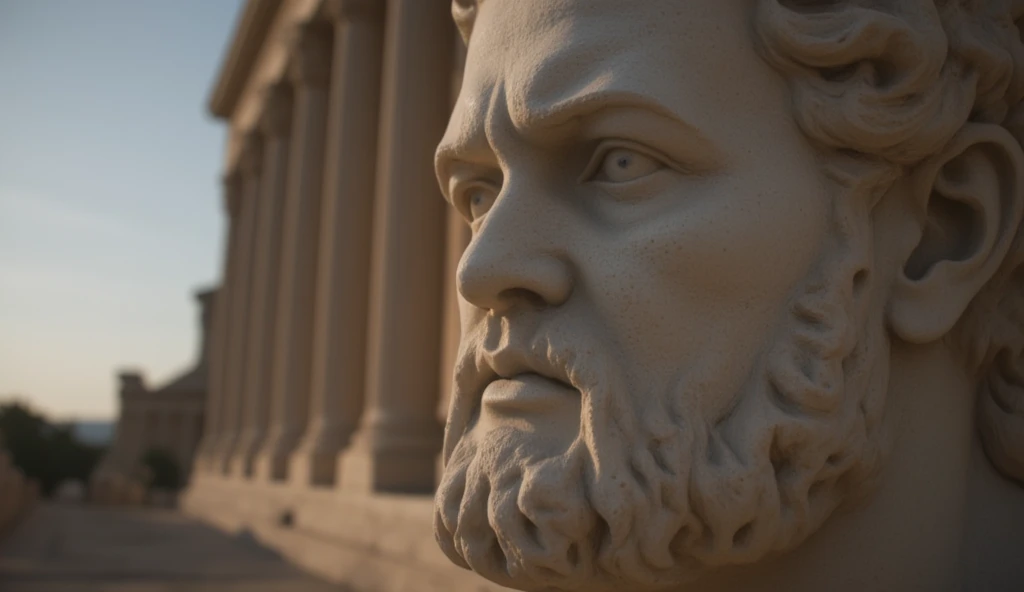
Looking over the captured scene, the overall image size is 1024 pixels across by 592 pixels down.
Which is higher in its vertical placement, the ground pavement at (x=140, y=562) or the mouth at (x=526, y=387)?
the mouth at (x=526, y=387)

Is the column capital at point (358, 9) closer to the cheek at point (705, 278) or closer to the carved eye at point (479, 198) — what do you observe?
the carved eye at point (479, 198)

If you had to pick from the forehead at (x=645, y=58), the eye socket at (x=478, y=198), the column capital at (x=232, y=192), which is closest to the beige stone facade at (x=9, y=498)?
the column capital at (x=232, y=192)

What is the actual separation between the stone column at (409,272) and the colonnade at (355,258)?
0.09 ft

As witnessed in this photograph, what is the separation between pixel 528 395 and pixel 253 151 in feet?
123

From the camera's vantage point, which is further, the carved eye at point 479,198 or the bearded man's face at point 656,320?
the carved eye at point 479,198

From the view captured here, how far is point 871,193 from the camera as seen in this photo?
4.29 m

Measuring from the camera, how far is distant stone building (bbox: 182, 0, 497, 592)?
58.5ft

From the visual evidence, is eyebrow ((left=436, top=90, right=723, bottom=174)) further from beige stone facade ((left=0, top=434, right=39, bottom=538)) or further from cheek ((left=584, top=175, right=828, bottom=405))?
beige stone facade ((left=0, top=434, right=39, bottom=538))

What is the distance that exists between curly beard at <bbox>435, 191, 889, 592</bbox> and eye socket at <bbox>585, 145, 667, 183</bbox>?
82 cm

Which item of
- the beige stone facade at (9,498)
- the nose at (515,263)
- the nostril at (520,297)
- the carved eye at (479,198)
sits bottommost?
the beige stone facade at (9,498)

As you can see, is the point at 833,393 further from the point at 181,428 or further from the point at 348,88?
the point at 181,428

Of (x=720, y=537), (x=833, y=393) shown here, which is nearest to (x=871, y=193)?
(x=833, y=393)

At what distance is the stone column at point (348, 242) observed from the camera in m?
22.7

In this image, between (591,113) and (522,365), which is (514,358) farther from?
(591,113)
